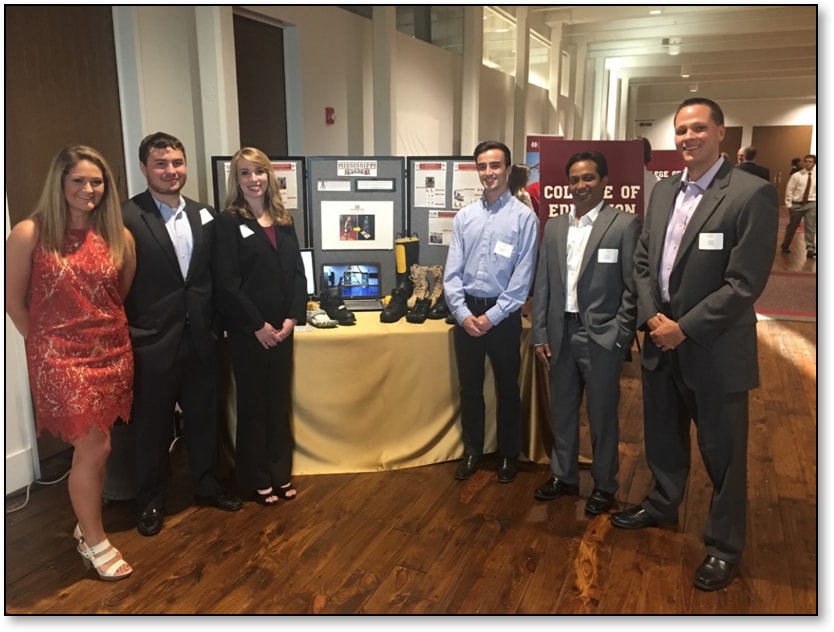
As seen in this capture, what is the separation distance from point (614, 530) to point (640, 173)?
6.69 feet

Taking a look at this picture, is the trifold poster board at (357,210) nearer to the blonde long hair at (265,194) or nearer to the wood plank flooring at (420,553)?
the blonde long hair at (265,194)

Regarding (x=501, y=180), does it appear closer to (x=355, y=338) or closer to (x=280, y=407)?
(x=355, y=338)

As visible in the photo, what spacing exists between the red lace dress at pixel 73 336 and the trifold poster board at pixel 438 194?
1.71 m

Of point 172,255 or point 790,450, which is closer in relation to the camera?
point 172,255

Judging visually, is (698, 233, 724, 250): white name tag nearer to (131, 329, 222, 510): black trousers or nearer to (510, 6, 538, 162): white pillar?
(131, 329, 222, 510): black trousers

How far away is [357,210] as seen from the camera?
136 inches

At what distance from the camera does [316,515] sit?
9.07ft

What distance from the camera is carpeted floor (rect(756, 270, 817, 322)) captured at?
21.7ft

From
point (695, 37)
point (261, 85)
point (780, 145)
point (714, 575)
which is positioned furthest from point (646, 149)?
point (780, 145)

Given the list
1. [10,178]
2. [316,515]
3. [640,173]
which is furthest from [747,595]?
[10,178]

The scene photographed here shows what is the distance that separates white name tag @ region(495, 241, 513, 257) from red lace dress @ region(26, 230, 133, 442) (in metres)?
1.55

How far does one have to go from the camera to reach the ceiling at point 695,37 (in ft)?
29.5

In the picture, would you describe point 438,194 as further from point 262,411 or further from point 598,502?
point 598,502

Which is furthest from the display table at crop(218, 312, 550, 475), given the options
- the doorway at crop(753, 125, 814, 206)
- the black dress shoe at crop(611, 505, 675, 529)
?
the doorway at crop(753, 125, 814, 206)
